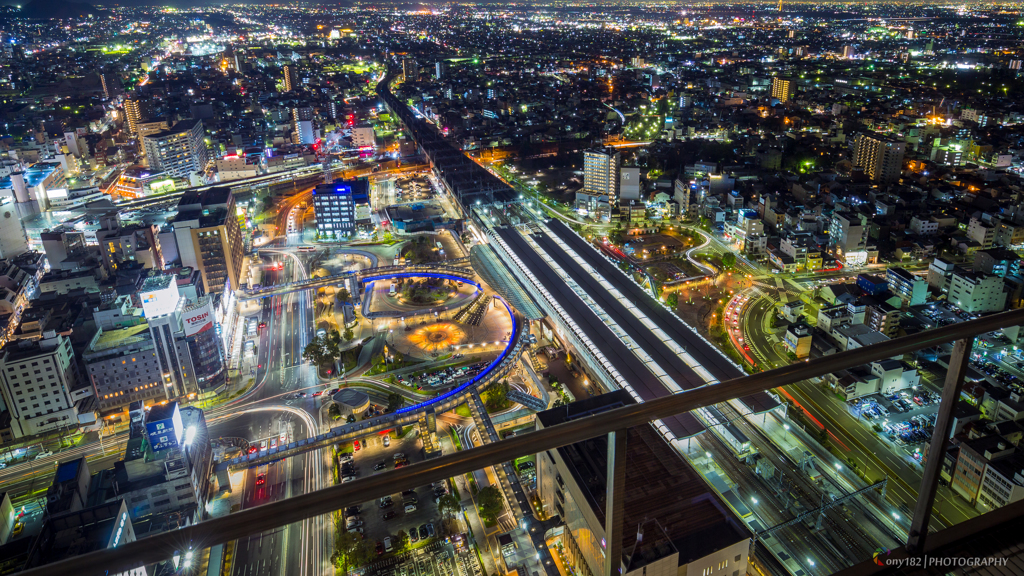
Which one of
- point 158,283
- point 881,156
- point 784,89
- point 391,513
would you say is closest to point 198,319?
point 158,283

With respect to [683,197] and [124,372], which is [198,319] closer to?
[124,372]

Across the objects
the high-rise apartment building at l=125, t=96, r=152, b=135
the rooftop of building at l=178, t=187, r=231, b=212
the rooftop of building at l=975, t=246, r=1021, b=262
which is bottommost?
the rooftop of building at l=975, t=246, r=1021, b=262

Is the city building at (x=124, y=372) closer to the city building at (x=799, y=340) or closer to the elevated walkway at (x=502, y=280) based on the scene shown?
the elevated walkway at (x=502, y=280)

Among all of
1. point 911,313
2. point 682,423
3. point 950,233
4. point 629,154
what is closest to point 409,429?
point 682,423

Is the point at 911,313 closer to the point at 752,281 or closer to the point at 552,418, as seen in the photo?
the point at 752,281

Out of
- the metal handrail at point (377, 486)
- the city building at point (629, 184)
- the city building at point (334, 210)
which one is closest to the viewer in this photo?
the metal handrail at point (377, 486)

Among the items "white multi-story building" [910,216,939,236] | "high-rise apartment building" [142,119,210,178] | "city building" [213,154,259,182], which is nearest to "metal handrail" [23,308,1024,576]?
"white multi-story building" [910,216,939,236]

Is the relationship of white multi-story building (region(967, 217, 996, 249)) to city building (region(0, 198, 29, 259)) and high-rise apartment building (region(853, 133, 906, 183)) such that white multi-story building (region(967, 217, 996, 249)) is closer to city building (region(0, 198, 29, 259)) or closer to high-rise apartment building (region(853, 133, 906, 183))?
high-rise apartment building (region(853, 133, 906, 183))

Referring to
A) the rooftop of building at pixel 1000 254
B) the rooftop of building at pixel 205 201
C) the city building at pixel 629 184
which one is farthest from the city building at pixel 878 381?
the rooftop of building at pixel 205 201
